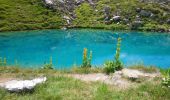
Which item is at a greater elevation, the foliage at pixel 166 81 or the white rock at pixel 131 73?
the foliage at pixel 166 81

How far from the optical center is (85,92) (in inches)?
550

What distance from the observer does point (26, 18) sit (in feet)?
347

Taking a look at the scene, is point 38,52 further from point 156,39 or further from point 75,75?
point 75,75

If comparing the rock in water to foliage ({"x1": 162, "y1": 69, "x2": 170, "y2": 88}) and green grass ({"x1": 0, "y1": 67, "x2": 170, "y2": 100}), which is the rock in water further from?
foliage ({"x1": 162, "y1": 69, "x2": 170, "y2": 88})

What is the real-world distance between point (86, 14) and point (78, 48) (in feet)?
163

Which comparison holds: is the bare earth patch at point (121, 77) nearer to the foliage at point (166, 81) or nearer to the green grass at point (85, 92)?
the green grass at point (85, 92)

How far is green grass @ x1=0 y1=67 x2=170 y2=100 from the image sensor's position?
13312 mm

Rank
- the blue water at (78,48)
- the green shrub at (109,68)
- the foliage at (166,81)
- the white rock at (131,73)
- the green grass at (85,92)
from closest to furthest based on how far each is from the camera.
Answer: the green grass at (85,92) → the foliage at (166,81) → the white rock at (131,73) → the green shrub at (109,68) → the blue water at (78,48)

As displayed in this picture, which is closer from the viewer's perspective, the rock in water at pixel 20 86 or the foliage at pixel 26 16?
the rock in water at pixel 20 86

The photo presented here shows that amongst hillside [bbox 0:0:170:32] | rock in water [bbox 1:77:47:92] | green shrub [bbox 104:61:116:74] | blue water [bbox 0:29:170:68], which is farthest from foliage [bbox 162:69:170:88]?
hillside [bbox 0:0:170:32]

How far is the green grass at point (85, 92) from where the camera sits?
43.7 ft

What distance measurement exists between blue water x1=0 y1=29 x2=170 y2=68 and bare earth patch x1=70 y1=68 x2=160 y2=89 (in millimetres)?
33391

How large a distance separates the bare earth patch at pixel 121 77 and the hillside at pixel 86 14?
78.7m

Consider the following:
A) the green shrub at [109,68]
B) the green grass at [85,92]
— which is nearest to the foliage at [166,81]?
the green grass at [85,92]
